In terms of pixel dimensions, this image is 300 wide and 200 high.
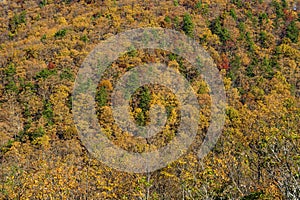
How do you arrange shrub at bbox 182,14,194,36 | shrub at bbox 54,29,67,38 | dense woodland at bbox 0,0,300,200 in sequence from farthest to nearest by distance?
shrub at bbox 182,14,194,36 < shrub at bbox 54,29,67,38 < dense woodland at bbox 0,0,300,200

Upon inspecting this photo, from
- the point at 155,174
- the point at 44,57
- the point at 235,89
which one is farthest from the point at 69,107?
the point at 155,174

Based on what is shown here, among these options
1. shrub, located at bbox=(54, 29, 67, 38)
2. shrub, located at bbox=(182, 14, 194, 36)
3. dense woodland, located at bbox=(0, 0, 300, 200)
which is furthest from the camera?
shrub, located at bbox=(182, 14, 194, 36)

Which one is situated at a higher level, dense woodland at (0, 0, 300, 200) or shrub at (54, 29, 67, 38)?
dense woodland at (0, 0, 300, 200)

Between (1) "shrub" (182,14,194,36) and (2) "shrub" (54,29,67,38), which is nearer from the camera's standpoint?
(2) "shrub" (54,29,67,38)

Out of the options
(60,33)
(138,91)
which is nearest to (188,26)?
(60,33)

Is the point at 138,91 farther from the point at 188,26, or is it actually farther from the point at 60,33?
the point at 60,33

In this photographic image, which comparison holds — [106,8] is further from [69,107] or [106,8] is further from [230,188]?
[230,188]

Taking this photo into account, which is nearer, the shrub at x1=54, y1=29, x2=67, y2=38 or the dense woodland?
the dense woodland

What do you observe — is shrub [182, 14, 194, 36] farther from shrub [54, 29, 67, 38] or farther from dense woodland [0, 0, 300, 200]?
shrub [54, 29, 67, 38]

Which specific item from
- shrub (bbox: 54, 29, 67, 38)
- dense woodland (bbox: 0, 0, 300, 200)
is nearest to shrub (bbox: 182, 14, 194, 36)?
dense woodland (bbox: 0, 0, 300, 200)
